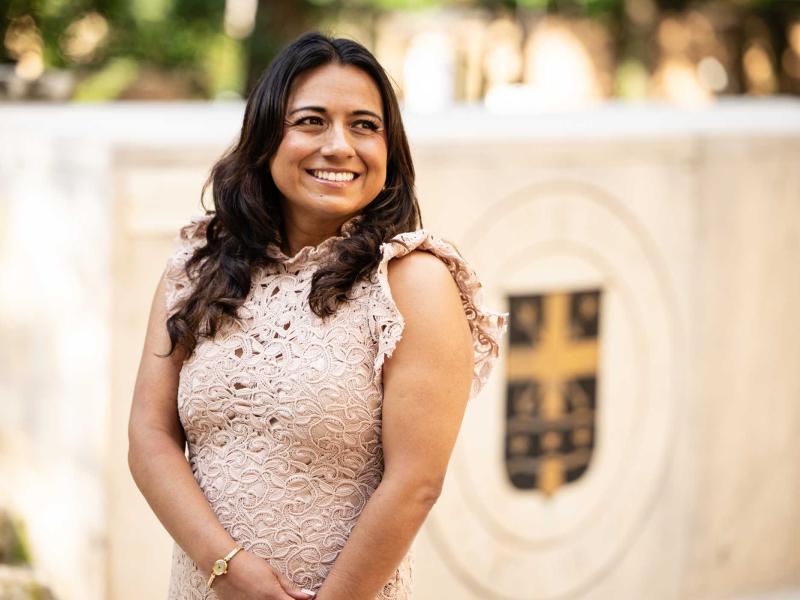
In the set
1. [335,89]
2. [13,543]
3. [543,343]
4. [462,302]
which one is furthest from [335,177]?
[13,543]

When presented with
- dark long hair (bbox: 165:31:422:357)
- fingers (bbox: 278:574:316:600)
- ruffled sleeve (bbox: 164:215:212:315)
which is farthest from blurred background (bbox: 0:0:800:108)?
fingers (bbox: 278:574:316:600)

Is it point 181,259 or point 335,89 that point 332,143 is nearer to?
point 335,89

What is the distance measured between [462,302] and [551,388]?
229 cm

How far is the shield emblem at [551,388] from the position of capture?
4059 mm

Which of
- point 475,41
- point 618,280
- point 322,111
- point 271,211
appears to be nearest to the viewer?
point 322,111

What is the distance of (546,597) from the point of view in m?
4.18

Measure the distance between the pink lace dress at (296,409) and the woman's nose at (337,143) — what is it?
14 centimetres

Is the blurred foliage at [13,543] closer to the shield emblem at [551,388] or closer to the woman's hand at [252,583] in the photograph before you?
the shield emblem at [551,388]

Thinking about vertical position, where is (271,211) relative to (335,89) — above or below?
below

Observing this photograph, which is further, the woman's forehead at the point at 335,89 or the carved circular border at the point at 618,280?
the carved circular border at the point at 618,280

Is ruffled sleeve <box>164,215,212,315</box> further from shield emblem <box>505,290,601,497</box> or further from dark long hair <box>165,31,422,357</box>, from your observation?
shield emblem <box>505,290,601,497</box>

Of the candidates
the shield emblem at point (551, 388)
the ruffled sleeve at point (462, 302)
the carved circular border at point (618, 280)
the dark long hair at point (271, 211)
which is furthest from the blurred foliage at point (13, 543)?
the ruffled sleeve at point (462, 302)

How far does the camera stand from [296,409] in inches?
69.6

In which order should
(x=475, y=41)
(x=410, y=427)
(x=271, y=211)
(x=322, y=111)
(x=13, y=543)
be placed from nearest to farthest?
1. (x=410, y=427)
2. (x=322, y=111)
3. (x=271, y=211)
4. (x=13, y=543)
5. (x=475, y=41)
